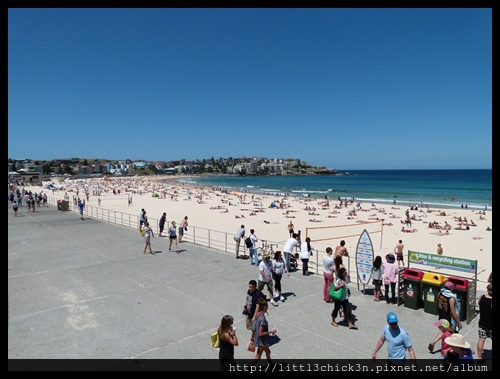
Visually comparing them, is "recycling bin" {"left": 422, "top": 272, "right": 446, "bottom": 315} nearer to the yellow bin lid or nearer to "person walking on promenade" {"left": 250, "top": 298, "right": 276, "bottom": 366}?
the yellow bin lid

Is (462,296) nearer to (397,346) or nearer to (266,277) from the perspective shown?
(397,346)

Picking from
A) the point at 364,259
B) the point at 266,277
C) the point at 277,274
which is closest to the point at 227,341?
the point at 266,277

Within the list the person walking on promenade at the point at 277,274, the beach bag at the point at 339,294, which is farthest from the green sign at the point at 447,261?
the person walking on promenade at the point at 277,274

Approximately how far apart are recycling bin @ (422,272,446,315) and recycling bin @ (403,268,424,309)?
5.3 inches

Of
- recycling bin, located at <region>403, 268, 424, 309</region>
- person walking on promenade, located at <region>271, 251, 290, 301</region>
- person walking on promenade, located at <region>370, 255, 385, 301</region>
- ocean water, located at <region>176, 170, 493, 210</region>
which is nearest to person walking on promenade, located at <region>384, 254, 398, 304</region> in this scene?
person walking on promenade, located at <region>370, 255, 385, 301</region>

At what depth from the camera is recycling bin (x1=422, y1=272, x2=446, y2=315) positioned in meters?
7.27

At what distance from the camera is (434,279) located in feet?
24.4

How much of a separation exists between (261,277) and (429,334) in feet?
11.4

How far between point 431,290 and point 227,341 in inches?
192

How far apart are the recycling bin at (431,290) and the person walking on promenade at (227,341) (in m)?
4.75

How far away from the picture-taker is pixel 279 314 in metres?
7.35

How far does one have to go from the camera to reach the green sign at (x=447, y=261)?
24.7ft
